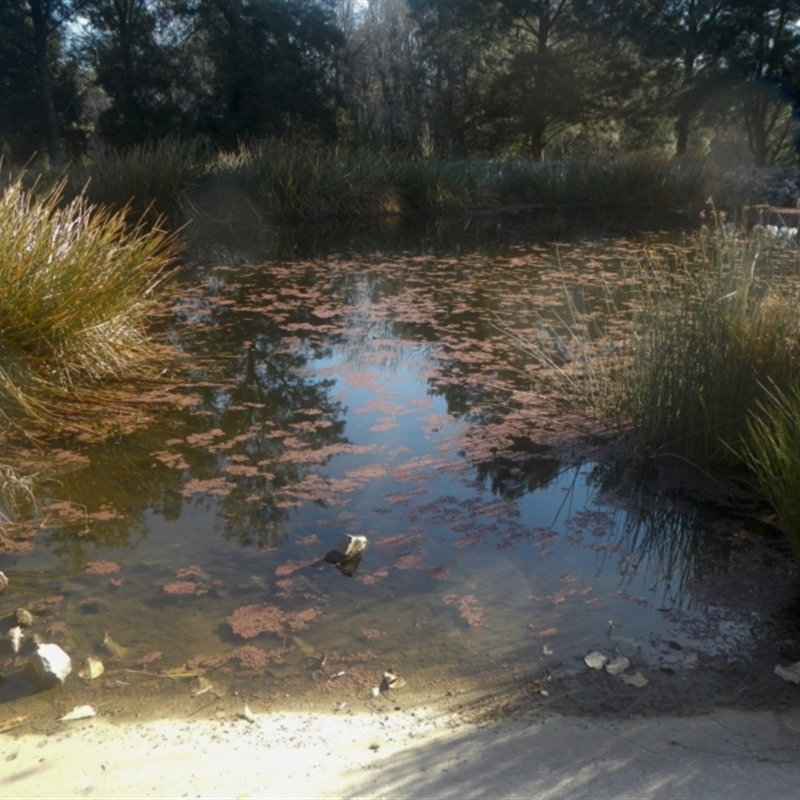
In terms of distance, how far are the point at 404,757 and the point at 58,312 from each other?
117 inches

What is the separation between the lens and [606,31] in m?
23.7

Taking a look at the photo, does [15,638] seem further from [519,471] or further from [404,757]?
[519,471]

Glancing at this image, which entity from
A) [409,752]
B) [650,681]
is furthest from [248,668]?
[650,681]

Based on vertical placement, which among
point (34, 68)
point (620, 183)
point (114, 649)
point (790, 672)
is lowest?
point (790, 672)

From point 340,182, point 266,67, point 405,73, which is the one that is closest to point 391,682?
point 340,182

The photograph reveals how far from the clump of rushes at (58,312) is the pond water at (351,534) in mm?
375

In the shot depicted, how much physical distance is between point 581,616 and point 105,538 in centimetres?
171

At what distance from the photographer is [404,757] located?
7.14ft

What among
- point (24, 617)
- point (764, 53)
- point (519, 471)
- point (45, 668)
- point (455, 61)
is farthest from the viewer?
point (455, 61)

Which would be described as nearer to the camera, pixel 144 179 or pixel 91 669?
pixel 91 669

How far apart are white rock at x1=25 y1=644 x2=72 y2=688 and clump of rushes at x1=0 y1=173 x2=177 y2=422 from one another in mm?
1759

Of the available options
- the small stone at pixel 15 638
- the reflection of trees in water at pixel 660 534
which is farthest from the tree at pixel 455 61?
the small stone at pixel 15 638

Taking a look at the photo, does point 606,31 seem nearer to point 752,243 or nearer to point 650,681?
point 752,243

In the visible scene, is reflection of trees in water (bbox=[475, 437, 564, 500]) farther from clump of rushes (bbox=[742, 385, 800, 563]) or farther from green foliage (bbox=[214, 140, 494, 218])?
green foliage (bbox=[214, 140, 494, 218])
